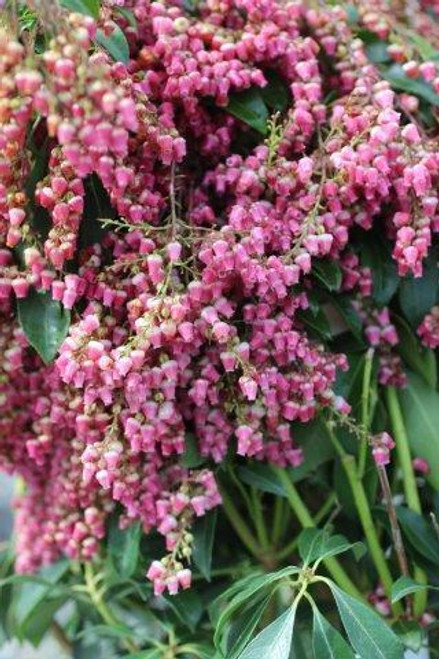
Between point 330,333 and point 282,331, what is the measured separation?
0.25 ft

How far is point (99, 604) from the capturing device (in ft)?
3.33

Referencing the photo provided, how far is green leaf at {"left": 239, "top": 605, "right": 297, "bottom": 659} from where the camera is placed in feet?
2.36

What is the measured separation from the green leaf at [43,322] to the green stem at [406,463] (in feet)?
1.09

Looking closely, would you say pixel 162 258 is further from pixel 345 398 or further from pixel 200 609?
pixel 200 609

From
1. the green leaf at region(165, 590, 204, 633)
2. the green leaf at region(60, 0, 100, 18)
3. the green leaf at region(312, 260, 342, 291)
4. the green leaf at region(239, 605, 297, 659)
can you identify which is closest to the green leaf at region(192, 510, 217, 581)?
the green leaf at region(165, 590, 204, 633)

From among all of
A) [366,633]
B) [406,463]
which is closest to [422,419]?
[406,463]

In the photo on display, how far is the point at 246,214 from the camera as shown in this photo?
76 cm

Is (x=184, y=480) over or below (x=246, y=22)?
below

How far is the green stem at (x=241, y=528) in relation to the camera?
968 millimetres

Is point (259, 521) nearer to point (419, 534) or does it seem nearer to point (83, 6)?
point (419, 534)

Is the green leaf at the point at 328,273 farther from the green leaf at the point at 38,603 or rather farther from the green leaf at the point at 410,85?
the green leaf at the point at 38,603

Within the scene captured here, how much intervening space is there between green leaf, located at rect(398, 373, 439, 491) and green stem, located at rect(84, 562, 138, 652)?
36 cm

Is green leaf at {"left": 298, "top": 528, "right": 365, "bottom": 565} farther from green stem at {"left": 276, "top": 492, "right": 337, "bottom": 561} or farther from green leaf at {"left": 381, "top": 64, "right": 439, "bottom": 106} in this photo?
green leaf at {"left": 381, "top": 64, "right": 439, "bottom": 106}

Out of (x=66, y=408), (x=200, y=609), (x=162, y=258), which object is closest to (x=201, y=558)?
(x=200, y=609)
